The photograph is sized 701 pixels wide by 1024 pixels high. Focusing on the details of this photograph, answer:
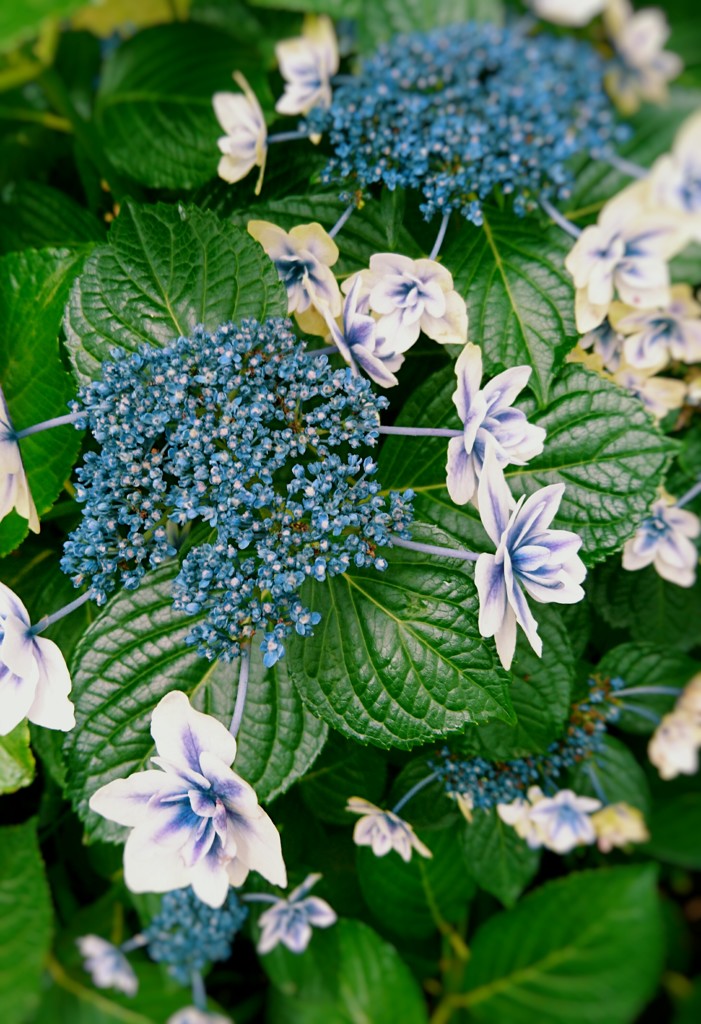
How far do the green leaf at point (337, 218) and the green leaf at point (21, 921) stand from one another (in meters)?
0.67

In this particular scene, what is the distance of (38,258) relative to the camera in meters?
0.76

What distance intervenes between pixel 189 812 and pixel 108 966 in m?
0.40

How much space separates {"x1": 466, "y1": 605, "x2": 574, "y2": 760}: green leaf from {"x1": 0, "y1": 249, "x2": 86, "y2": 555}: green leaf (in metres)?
0.47

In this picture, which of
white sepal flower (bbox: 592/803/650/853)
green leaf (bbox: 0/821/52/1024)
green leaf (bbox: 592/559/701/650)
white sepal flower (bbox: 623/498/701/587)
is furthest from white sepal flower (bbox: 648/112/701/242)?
green leaf (bbox: 0/821/52/1024)

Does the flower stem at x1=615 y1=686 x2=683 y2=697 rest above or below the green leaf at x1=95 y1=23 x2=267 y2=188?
below

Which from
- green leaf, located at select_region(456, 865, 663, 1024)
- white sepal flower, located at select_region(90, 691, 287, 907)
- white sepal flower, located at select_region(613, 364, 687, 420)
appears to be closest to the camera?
white sepal flower, located at select_region(90, 691, 287, 907)

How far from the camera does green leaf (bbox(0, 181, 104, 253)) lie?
3.07 ft

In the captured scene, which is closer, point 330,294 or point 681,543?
point 330,294

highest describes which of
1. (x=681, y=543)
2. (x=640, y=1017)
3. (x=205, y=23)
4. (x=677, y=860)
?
(x=205, y=23)

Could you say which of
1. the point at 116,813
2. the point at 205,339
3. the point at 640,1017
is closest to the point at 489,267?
the point at 205,339

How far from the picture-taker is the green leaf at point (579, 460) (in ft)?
2.26

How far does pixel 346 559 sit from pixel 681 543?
0.45m

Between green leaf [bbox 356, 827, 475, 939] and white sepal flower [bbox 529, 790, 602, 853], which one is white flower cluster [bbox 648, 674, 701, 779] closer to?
white sepal flower [bbox 529, 790, 602, 853]

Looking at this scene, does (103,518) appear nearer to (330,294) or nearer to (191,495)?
(191,495)
